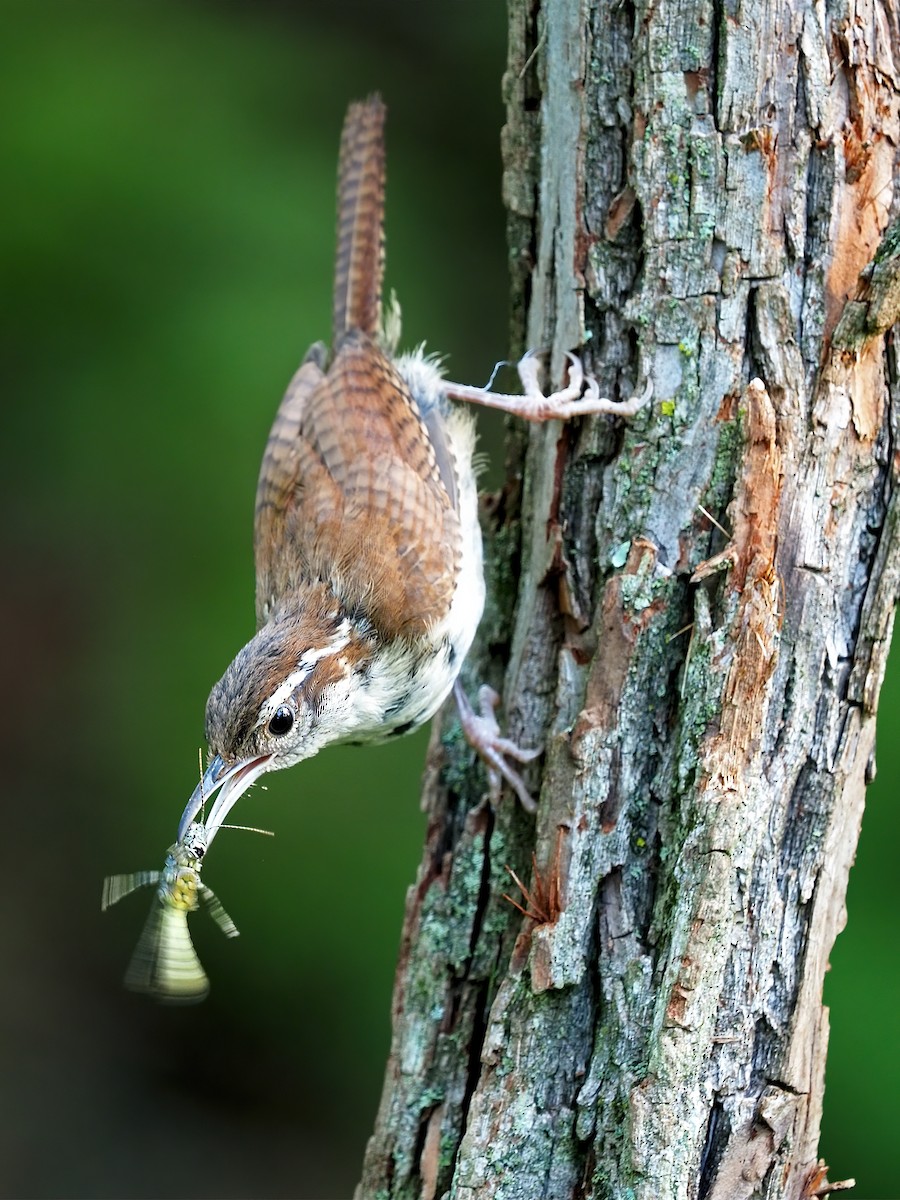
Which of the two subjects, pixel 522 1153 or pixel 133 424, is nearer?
pixel 522 1153

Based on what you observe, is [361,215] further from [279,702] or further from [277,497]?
[279,702]

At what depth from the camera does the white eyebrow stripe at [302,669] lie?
2947 mm

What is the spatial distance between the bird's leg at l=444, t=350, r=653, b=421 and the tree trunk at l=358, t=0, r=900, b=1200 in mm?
48

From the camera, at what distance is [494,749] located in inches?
120

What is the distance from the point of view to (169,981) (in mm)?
2617

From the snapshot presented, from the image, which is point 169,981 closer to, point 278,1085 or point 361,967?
point 361,967

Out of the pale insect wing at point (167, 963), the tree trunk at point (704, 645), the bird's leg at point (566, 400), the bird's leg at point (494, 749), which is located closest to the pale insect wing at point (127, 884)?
the pale insect wing at point (167, 963)

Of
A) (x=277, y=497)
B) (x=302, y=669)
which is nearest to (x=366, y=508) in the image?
(x=277, y=497)

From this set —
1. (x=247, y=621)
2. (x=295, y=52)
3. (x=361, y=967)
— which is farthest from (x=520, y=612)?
(x=295, y=52)

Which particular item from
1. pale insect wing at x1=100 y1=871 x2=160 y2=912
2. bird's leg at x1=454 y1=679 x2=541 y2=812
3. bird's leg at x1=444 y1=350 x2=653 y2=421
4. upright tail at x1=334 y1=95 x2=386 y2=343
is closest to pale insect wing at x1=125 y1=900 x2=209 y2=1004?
pale insect wing at x1=100 y1=871 x2=160 y2=912

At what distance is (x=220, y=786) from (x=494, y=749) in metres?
0.67

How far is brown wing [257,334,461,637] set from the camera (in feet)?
10.9

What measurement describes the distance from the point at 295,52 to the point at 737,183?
2942 millimetres

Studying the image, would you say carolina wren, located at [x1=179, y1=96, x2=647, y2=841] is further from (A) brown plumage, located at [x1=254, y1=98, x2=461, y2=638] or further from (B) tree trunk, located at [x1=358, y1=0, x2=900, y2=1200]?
(B) tree trunk, located at [x1=358, y1=0, x2=900, y2=1200]
